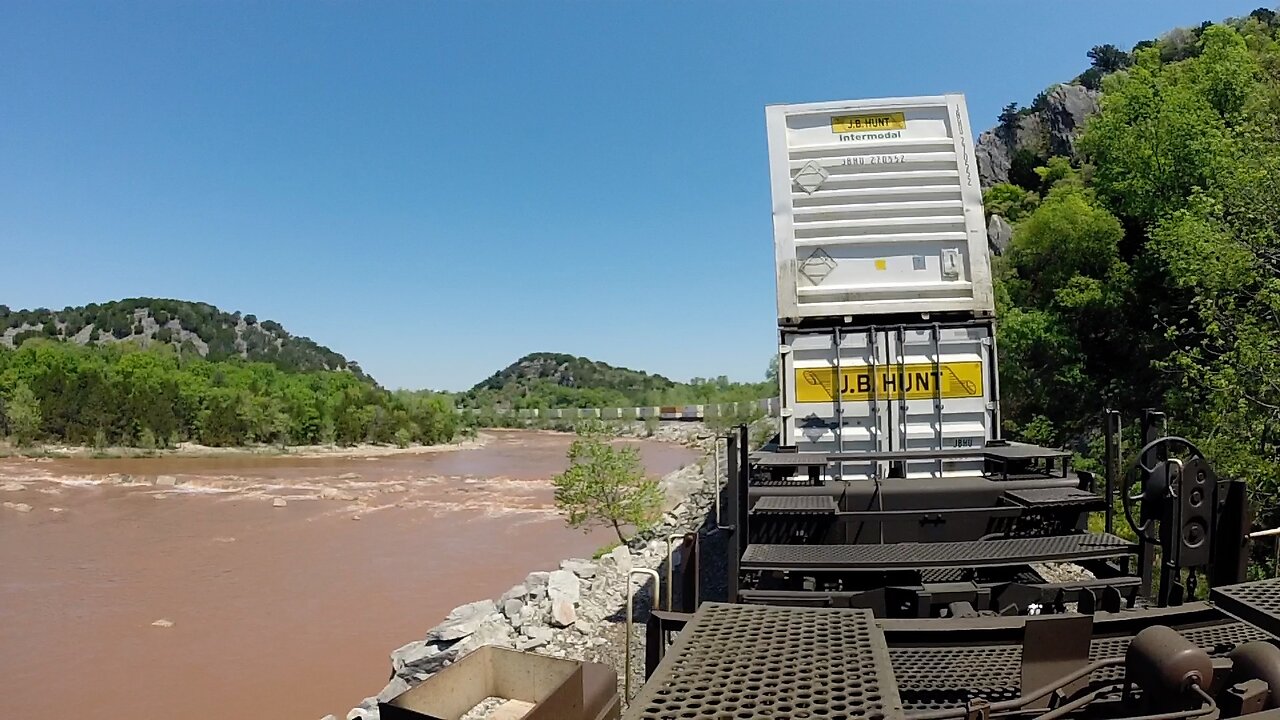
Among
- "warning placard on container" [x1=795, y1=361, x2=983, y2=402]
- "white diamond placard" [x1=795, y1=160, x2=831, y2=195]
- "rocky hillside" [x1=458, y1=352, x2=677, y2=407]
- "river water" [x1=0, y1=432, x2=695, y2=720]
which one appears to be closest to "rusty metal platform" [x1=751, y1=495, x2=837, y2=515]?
"warning placard on container" [x1=795, y1=361, x2=983, y2=402]

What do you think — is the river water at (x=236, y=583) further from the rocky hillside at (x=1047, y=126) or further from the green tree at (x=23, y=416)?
the rocky hillside at (x=1047, y=126)

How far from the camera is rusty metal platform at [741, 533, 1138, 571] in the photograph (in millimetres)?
4375

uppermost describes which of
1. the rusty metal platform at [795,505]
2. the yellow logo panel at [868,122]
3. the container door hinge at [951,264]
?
A: the yellow logo panel at [868,122]

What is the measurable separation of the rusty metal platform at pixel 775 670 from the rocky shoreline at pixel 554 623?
5.02m

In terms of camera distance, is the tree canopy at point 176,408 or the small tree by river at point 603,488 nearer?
the small tree by river at point 603,488

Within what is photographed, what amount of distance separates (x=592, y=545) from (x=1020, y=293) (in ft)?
39.7

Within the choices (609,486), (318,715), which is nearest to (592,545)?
(609,486)

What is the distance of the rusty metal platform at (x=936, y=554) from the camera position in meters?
4.38

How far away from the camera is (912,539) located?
204 inches

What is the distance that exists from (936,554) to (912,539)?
1.99ft

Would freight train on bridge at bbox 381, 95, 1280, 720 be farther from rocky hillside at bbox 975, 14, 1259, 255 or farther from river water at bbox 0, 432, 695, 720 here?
rocky hillside at bbox 975, 14, 1259, 255

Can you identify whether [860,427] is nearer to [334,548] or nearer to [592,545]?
[592,545]

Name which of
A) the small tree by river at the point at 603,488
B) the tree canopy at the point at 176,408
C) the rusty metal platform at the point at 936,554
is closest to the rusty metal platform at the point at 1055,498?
the rusty metal platform at the point at 936,554

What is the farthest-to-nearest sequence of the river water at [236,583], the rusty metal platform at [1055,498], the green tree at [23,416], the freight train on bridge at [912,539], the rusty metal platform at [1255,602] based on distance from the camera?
the green tree at [23,416] → the river water at [236,583] → the rusty metal platform at [1055,498] → the rusty metal platform at [1255,602] → the freight train on bridge at [912,539]
